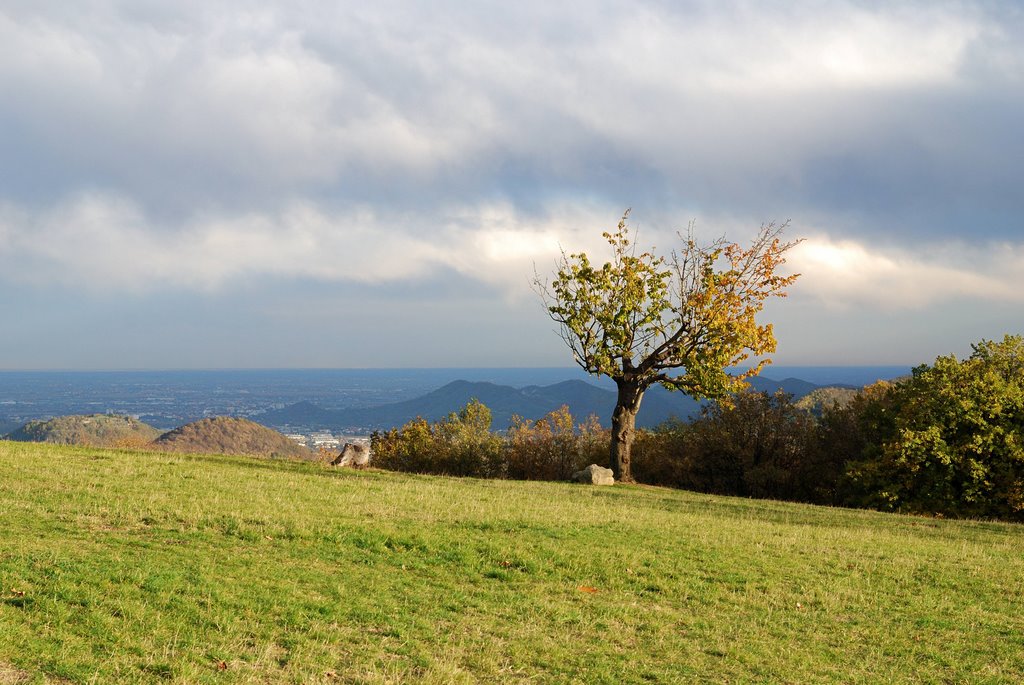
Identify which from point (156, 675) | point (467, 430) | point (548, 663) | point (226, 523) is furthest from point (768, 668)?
point (467, 430)

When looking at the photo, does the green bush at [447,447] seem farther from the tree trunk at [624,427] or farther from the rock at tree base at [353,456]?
the tree trunk at [624,427]

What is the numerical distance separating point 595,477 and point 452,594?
79.1ft

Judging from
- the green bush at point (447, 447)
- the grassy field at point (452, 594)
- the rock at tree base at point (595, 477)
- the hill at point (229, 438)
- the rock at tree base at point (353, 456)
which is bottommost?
the hill at point (229, 438)

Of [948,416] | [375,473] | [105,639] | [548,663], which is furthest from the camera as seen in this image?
[948,416]

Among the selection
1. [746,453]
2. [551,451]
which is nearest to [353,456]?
[551,451]

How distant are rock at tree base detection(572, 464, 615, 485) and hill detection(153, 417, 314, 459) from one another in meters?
69.4

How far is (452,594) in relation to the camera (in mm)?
11117

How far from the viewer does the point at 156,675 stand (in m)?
7.29

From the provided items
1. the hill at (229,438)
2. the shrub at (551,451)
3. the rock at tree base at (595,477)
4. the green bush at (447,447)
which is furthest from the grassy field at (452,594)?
the hill at (229,438)

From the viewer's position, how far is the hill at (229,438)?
102812mm

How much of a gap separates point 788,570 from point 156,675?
1136cm

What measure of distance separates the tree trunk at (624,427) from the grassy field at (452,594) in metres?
18.1

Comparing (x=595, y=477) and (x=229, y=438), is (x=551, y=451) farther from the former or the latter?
(x=229, y=438)

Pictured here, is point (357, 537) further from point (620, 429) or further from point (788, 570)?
point (620, 429)
